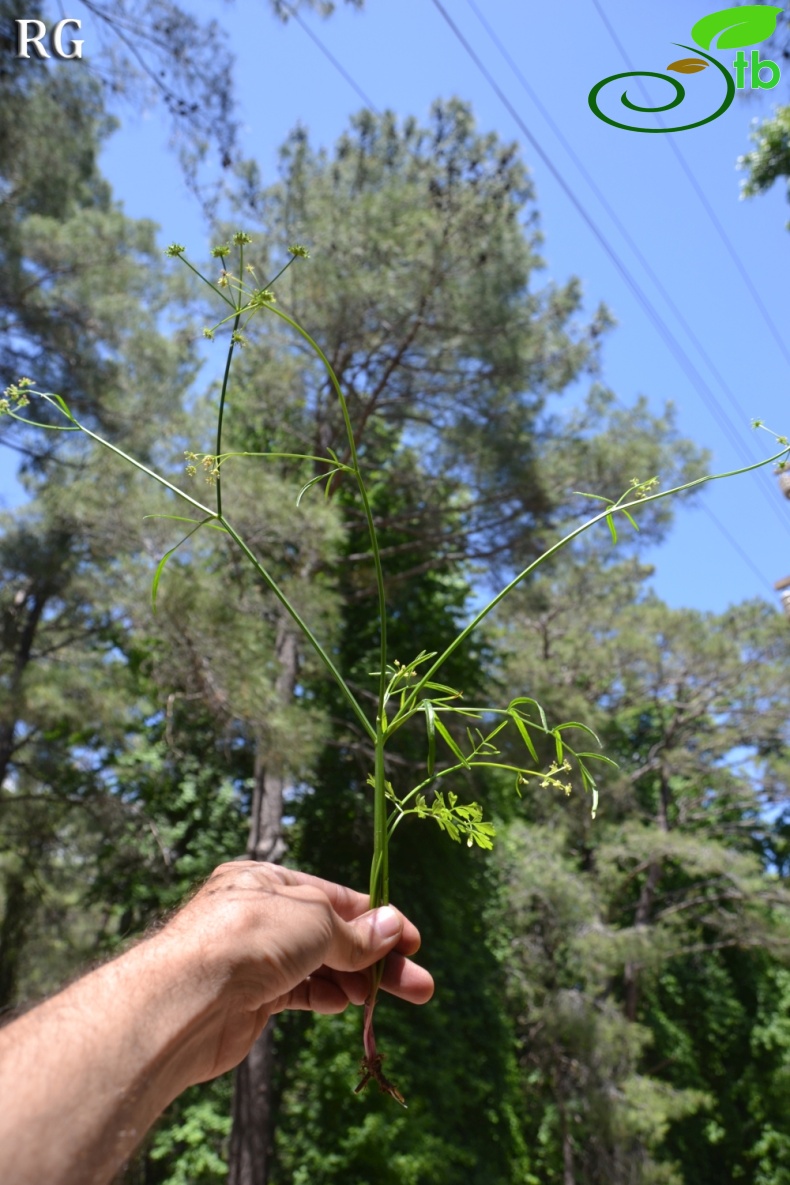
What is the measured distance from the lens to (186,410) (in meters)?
8.01

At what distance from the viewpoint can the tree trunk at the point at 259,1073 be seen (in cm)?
569

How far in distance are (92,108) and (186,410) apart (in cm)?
245

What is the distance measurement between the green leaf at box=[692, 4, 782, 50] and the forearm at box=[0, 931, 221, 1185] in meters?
→ 2.33

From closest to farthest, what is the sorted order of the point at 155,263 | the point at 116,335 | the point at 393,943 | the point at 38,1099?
the point at 38,1099
the point at 393,943
the point at 116,335
the point at 155,263

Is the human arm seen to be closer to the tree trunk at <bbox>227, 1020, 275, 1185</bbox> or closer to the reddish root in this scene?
the reddish root

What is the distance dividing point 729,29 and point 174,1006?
2.68 m

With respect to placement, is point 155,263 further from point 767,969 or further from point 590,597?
point 767,969

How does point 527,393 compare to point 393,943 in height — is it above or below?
above

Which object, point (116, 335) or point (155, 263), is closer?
point (116, 335)

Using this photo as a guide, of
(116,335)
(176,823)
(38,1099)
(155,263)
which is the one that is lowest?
(38,1099)

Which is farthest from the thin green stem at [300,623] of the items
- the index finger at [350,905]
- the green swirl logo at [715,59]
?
the green swirl logo at [715,59]

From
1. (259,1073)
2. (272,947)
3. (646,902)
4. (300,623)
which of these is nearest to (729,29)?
(300,623)

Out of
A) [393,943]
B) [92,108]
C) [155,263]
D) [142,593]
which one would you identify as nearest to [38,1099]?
[393,943]

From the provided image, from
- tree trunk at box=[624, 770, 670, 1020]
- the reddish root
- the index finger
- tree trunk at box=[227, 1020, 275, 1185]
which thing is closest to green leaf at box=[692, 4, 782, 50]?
the index finger
